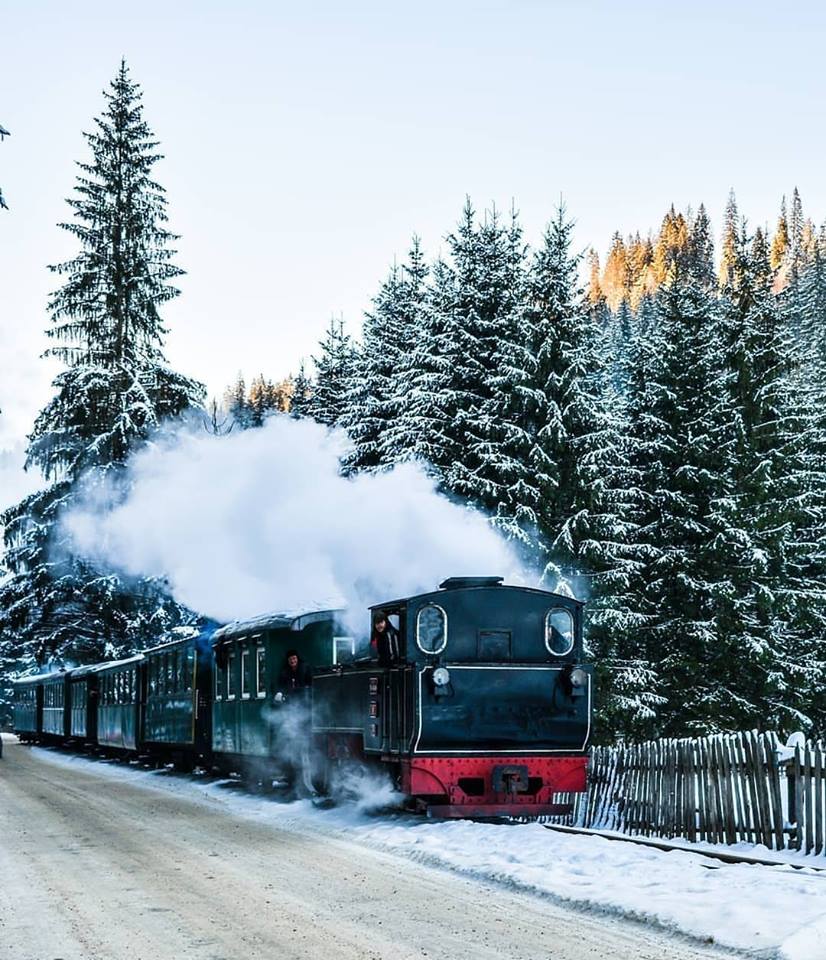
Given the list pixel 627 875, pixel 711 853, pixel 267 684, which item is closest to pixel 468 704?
pixel 711 853

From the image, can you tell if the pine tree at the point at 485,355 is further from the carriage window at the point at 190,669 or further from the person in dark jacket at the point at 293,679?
the person in dark jacket at the point at 293,679

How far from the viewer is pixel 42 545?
40.7 meters

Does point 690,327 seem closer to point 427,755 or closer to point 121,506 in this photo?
point 121,506

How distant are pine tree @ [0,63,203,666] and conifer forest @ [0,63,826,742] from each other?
2.8 inches

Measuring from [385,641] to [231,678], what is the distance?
7.47m

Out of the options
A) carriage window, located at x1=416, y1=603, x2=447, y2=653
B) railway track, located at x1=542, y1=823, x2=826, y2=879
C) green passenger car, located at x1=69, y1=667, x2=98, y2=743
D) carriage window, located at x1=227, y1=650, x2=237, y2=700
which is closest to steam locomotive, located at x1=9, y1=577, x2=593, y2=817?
carriage window, located at x1=416, y1=603, x2=447, y2=653

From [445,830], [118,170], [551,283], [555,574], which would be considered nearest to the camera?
[445,830]

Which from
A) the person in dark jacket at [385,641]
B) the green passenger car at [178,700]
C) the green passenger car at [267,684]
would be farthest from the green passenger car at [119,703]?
the person in dark jacket at [385,641]

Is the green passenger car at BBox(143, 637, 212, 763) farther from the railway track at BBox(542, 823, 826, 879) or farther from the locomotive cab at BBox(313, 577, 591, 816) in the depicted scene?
the railway track at BBox(542, 823, 826, 879)

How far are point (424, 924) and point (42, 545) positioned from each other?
3376cm

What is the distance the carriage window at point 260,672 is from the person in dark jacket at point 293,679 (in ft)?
1.59

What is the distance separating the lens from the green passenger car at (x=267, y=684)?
66.1ft

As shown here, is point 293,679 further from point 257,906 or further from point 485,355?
point 485,355

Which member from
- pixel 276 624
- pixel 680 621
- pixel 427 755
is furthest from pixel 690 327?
pixel 427 755
